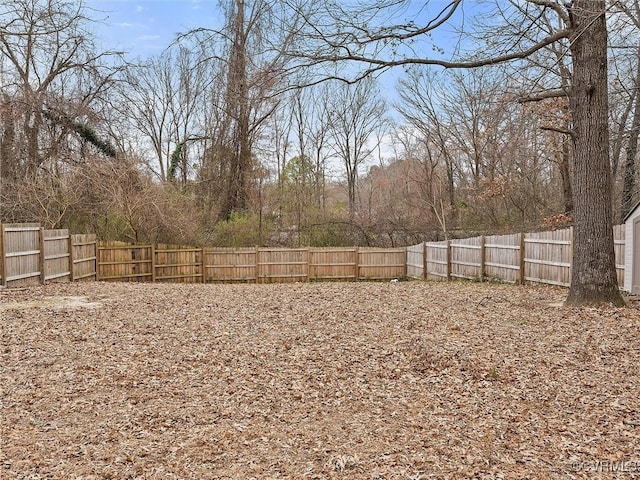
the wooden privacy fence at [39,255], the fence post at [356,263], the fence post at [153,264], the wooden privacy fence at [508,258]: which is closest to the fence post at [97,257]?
the wooden privacy fence at [39,255]

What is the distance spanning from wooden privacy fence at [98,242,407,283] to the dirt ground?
923 cm

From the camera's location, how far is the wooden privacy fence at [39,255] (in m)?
10.1

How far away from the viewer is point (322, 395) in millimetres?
3984

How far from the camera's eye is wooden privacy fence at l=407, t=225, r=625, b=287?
10.7 m

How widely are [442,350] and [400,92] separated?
20206 millimetres

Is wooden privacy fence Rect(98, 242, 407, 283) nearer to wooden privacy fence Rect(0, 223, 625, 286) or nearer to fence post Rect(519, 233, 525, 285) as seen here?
wooden privacy fence Rect(0, 223, 625, 286)

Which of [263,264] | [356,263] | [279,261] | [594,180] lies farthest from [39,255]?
[594,180]

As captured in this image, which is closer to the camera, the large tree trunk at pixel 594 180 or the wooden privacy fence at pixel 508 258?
the large tree trunk at pixel 594 180

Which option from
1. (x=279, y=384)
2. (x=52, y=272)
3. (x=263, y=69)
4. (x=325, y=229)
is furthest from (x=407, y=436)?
(x=325, y=229)

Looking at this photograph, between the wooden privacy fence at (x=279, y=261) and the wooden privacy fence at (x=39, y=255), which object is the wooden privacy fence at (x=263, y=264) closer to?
the wooden privacy fence at (x=279, y=261)

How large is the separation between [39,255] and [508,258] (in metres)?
11.7

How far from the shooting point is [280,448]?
3064 mm

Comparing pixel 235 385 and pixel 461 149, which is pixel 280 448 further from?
pixel 461 149

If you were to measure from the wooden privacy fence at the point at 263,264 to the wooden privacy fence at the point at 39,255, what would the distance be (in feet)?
8.07
